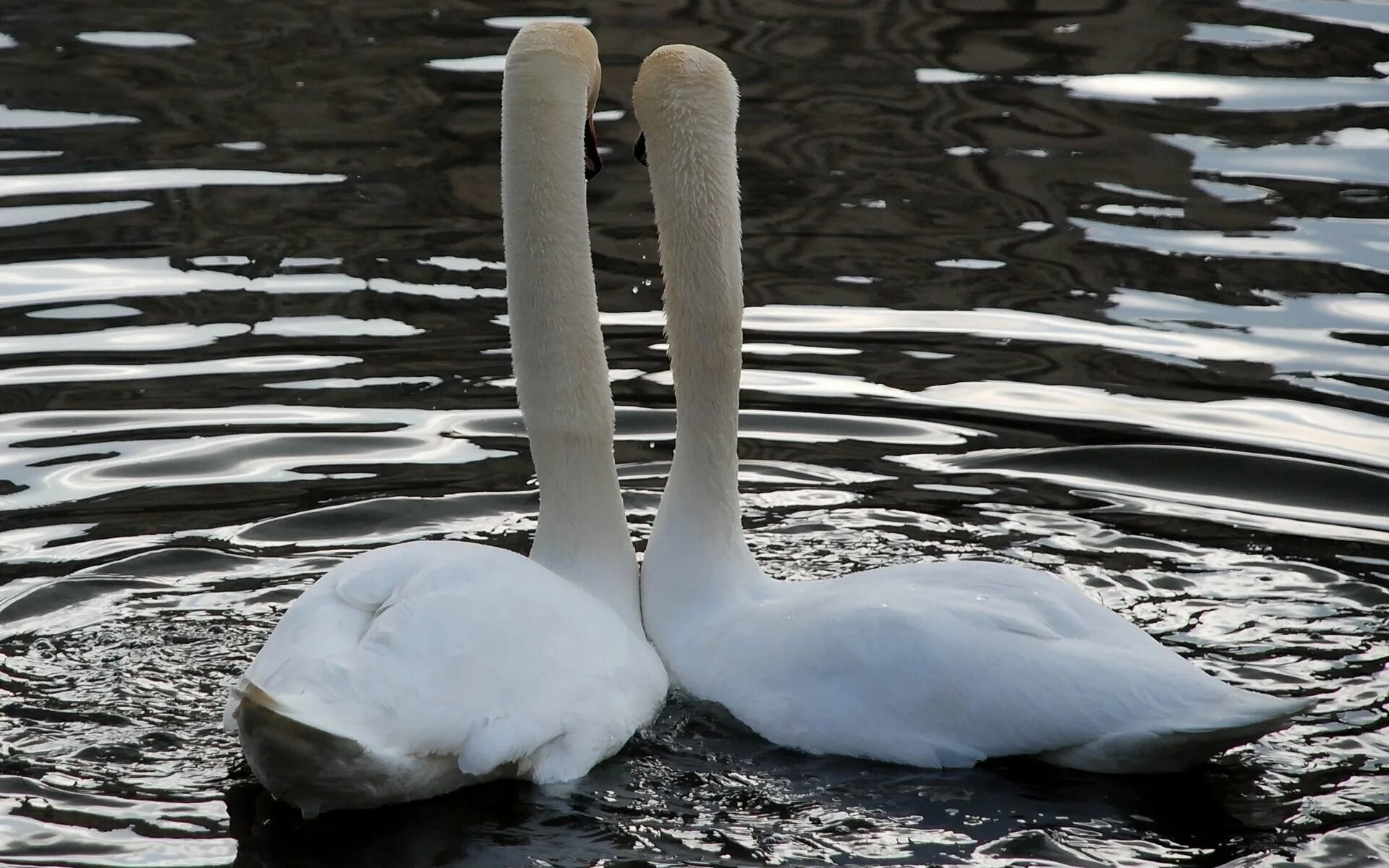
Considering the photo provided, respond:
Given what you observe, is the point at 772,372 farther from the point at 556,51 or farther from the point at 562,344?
the point at 556,51

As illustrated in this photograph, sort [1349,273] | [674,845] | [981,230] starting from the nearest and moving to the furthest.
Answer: [674,845], [1349,273], [981,230]

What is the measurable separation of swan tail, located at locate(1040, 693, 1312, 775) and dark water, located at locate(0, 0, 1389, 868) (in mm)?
70

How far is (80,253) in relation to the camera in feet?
35.8

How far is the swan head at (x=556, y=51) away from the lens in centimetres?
629

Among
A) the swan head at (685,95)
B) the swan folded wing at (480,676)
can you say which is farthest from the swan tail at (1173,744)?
the swan head at (685,95)

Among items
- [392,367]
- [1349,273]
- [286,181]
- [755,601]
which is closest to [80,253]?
[286,181]

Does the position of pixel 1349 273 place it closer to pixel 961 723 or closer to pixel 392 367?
pixel 392 367

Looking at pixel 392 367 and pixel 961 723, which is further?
pixel 392 367

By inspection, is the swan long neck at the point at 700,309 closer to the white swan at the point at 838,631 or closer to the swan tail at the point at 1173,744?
the white swan at the point at 838,631

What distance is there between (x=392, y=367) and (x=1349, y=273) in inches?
201

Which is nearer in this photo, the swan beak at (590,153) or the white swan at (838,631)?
the white swan at (838,631)

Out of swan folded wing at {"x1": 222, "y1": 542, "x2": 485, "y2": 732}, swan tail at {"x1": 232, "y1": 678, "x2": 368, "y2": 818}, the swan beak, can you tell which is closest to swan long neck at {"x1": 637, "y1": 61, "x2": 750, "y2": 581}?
the swan beak

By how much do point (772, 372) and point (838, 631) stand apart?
390 centimetres

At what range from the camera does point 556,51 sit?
6.30 m
